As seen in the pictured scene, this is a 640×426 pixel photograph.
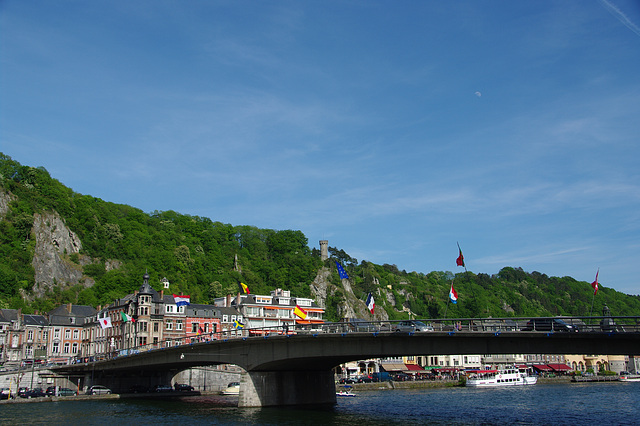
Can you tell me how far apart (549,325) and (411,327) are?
13.1 m

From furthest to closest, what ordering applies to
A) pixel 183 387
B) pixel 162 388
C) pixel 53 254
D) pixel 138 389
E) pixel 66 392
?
pixel 53 254 → pixel 183 387 → pixel 162 388 → pixel 138 389 → pixel 66 392

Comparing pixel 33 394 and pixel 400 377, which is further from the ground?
pixel 33 394

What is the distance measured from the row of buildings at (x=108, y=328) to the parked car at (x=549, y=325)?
65128mm

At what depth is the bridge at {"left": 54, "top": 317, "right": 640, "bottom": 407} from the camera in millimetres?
49938

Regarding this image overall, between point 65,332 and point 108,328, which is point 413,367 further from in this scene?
point 65,332

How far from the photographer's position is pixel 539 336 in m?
51.1

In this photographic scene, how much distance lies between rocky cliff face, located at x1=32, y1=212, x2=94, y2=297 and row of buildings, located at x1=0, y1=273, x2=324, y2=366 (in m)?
18.7

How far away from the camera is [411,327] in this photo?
58656 mm

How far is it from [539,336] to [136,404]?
5454 cm

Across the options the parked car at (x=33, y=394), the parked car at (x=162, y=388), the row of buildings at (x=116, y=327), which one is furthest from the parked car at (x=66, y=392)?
the parked car at (x=162, y=388)

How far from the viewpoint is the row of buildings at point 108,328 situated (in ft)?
391

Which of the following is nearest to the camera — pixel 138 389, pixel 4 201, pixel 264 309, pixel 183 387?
pixel 138 389

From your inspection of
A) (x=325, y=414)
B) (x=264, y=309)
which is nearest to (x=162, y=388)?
(x=325, y=414)

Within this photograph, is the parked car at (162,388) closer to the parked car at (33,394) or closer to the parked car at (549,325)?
the parked car at (33,394)
